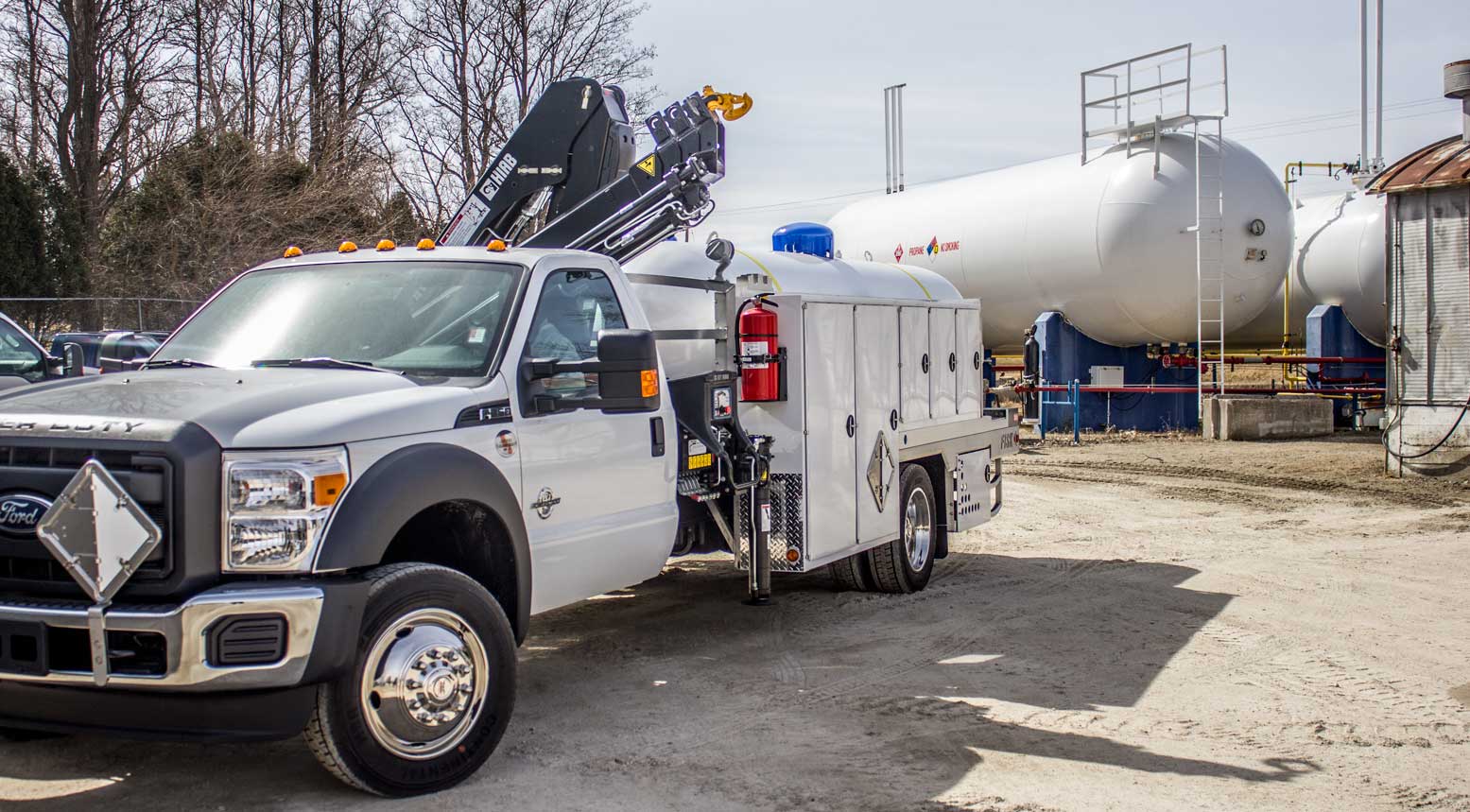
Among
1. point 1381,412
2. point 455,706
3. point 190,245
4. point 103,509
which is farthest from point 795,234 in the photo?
point 190,245

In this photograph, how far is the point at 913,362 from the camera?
906 cm

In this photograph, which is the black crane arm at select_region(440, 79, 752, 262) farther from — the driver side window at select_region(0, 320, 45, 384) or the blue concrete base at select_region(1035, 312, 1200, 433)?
the blue concrete base at select_region(1035, 312, 1200, 433)

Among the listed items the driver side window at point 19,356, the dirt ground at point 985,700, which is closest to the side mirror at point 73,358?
the driver side window at point 19,356

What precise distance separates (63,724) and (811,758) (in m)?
2.69

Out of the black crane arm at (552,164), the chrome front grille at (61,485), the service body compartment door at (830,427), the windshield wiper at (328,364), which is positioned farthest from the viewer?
the black crane arm at (552,164)

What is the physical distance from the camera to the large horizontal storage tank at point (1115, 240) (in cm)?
1947

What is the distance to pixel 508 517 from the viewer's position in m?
5.16

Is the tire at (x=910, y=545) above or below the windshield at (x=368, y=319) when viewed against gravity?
below

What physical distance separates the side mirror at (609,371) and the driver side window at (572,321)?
0.16 feet

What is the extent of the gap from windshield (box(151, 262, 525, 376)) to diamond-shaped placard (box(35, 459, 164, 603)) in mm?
1311

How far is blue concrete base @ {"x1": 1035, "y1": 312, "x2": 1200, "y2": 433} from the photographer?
21.4 m

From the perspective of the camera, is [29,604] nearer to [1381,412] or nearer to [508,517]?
[508,517]

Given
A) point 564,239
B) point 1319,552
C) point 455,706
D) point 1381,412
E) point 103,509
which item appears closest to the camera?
point 103,509

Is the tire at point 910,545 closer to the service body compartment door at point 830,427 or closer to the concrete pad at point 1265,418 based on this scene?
the service body compartment door at point 830,427
